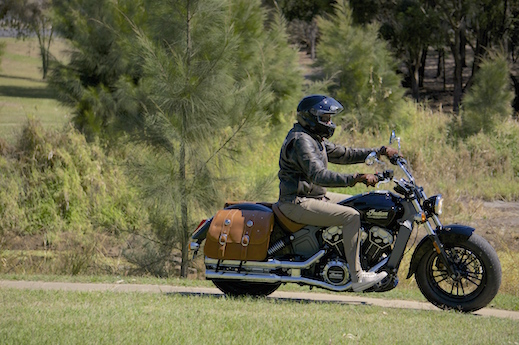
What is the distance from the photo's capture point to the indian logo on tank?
7.48m

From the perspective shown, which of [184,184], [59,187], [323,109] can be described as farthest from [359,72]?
[323,109]

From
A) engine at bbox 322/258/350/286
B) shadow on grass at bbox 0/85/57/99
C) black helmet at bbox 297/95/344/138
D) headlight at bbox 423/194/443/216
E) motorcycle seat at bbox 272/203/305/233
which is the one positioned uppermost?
black helmet at bbox 297/95/344/138

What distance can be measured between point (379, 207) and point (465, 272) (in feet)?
3.26

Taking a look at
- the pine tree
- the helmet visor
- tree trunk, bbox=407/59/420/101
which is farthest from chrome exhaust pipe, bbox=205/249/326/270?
tree trunk, bbox=407/59/420/101

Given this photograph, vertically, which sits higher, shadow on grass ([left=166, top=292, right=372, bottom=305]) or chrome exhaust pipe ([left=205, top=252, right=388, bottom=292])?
chrome exhaust pipe ([left=205, top=252, right=388, bottom=292])

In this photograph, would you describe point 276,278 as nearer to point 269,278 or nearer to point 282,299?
point 269,278

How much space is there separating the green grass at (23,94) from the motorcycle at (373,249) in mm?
9091

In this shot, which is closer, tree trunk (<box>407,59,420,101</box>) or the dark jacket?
the dark jacket

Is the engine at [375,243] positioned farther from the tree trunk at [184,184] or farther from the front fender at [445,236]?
the tree trunk at [184,184]

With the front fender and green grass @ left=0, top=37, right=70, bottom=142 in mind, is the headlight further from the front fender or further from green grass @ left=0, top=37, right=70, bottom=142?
green grass @ left=0, top=37, right=70, bottom=142

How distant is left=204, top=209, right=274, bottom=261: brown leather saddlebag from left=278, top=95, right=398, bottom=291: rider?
11.3 inches

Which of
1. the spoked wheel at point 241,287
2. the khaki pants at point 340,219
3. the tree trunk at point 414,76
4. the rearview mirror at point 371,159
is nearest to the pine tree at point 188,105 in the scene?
the spoked wheel at point 241,287

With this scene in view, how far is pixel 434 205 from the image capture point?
24.4 ft

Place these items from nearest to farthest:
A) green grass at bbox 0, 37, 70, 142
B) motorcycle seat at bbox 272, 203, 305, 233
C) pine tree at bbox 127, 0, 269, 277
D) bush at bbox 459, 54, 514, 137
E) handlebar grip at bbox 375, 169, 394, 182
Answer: handlebar grip at bbox 375, 169, 394, 182
motorcycle seat at bbox 272, 203, 305, 233
pine tree at bbox 127, 0, 269, 277
bush at bbox 459, 54, 514, 137
green grass at bbox 0, 37, 70, 142
